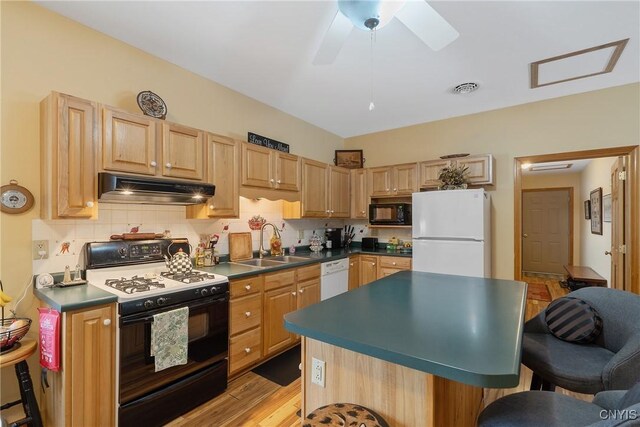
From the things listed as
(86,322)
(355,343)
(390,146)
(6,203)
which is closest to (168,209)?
(6,203)

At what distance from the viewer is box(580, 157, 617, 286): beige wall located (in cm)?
426

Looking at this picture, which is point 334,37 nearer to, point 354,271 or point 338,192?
point 338,192

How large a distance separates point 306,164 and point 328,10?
1831mm

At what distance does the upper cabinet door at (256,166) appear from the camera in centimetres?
283

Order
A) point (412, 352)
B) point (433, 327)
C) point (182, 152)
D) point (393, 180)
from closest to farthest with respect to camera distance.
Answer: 1. point (412, 352)
2. point (433, 327)
3. point (182, 152)
4. point (393, 180)

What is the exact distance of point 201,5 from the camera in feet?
6.19

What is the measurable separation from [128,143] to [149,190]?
1.21ft

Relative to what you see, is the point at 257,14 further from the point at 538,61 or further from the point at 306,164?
the point at 538,61

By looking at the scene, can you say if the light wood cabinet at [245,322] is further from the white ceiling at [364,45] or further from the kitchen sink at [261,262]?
the white ceiling at [364,45]

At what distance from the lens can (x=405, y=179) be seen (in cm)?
395

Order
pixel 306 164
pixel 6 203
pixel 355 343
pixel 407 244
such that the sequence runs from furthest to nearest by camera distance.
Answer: pixel 407 244, pixel 306 164, pixel 6 203, pixel 355 343

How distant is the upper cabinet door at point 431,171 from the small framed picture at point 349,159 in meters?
1.06

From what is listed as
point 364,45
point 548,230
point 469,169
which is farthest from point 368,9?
point 548,230

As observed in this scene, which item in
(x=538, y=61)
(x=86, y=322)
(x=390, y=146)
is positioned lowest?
(x=86, y=322)
